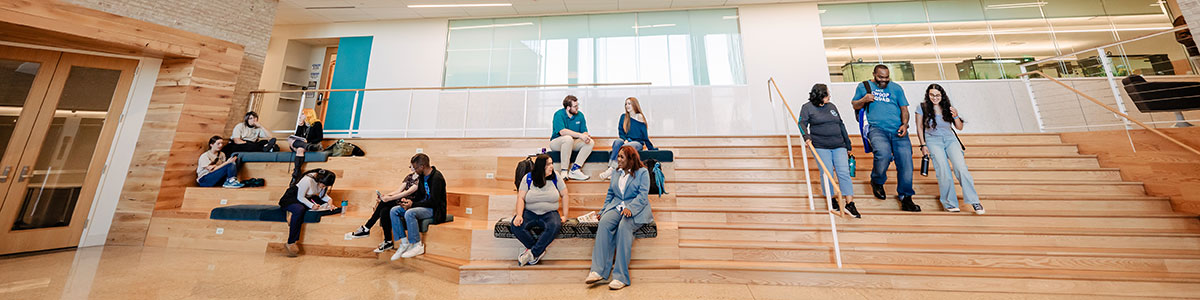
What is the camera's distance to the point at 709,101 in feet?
21.5

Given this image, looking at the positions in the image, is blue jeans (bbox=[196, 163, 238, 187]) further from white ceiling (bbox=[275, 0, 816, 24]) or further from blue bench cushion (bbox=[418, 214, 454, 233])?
white ceiling (bbox=[275, 0, 816, 24])

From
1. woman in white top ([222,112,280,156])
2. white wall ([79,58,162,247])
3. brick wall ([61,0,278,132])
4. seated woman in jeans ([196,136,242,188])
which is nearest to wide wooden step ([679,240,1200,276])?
seated woman in jeans ([196,136,242,188])

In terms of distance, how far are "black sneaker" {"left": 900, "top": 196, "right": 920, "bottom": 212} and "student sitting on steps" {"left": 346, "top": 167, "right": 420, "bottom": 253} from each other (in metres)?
4.62

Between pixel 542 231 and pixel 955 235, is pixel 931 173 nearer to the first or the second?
pixel 955 235

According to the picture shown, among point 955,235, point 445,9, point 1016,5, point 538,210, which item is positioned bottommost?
point 955,235

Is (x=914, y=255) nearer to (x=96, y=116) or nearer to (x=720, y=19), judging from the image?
(x=720, y=19)

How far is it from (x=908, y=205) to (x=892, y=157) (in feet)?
1.55

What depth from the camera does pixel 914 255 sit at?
2.66 metres

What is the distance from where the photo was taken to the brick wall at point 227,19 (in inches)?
179

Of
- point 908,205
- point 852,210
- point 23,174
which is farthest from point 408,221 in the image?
point 23,174

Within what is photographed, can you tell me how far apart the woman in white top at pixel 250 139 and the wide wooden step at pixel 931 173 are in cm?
590

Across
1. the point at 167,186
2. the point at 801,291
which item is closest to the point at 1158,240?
the point at 801,291

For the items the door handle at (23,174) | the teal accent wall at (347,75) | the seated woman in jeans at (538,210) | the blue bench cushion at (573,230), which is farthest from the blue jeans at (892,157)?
the door handle at (23,174)

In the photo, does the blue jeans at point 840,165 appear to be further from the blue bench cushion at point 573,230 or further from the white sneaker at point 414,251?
the white sneaker at point 414,251
